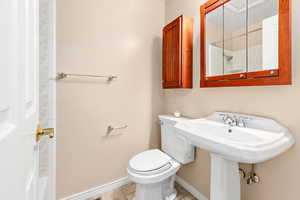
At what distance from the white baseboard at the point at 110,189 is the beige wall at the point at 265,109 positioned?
7 cm

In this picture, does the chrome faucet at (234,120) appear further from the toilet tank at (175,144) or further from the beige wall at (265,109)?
the toilet tank at (175,144)

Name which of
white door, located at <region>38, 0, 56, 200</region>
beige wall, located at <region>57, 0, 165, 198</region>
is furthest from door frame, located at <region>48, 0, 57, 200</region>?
beige wall, located at <region>57, 0, 165, 198</region>

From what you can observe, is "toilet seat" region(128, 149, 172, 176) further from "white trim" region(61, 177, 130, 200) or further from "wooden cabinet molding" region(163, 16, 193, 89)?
"wooden cabinet molding" region(163, 16, 193, 89)

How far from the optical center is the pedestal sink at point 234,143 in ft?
2.19

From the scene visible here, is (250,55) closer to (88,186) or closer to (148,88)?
(148,88)

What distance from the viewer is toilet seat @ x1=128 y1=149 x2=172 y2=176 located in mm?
1170

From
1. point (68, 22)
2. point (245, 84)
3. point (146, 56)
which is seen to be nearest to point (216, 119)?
point (245, 84)

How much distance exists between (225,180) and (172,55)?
4.05 feet

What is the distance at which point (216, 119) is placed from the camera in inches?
47.8

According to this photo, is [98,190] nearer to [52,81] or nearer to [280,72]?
[52,81]

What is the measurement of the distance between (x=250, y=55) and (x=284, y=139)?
1.93 feet

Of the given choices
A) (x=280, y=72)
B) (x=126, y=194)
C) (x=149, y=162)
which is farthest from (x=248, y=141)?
(x=126, y=194)

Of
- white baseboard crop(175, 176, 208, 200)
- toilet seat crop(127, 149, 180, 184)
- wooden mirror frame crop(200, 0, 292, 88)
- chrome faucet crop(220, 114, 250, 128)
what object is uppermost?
wooden mirror frame crop(200, 0, 292, 88)

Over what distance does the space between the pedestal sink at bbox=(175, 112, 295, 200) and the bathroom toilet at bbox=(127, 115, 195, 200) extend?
220 millimetres
